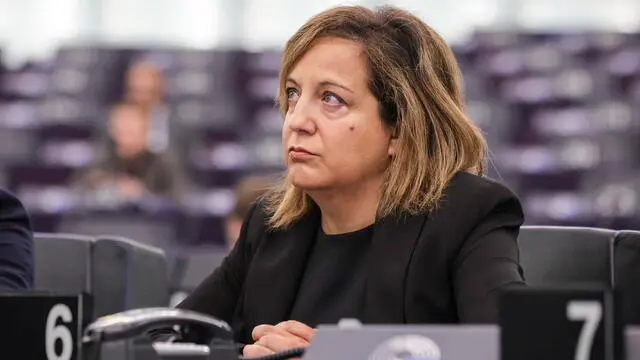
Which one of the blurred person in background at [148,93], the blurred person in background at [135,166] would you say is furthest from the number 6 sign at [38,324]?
the blurred person in background at [148,93]

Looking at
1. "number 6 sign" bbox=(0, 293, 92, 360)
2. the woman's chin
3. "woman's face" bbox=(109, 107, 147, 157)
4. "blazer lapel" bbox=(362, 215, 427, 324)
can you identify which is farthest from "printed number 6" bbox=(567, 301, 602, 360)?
"woman's face" bbox=(109, 107, 147, 157)

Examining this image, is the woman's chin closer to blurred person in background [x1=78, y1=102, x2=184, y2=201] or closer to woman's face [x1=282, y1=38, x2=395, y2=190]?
woman's face [x1=282, y1=38, x2=395, y2=190]

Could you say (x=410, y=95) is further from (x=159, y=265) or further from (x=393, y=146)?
(x=159, y=265)

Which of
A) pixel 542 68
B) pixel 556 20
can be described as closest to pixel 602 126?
pixel 542 68

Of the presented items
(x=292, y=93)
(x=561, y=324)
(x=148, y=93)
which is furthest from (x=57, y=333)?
(x=148, y=93)

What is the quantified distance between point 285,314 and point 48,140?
6.89m

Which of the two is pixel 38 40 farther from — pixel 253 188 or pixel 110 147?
pixel 253 188

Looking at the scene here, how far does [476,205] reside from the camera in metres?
1.97

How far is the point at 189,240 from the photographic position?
599 cm

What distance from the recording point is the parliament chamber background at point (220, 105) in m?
6.38

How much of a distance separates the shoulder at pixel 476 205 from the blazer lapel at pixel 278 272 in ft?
0.95

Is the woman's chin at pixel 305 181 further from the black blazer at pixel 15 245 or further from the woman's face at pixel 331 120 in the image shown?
the black blazer at pixel 15 245

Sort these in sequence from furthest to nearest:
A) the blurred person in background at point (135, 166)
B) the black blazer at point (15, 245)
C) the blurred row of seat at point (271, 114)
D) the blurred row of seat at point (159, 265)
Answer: the blurred row of seat at point (271, 114)
the blurred person in background at point (135, 166)
the black blazer at point (15, 245)
the blurred row of seat at point (159, 265)

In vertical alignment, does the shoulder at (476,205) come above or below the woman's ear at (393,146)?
below
